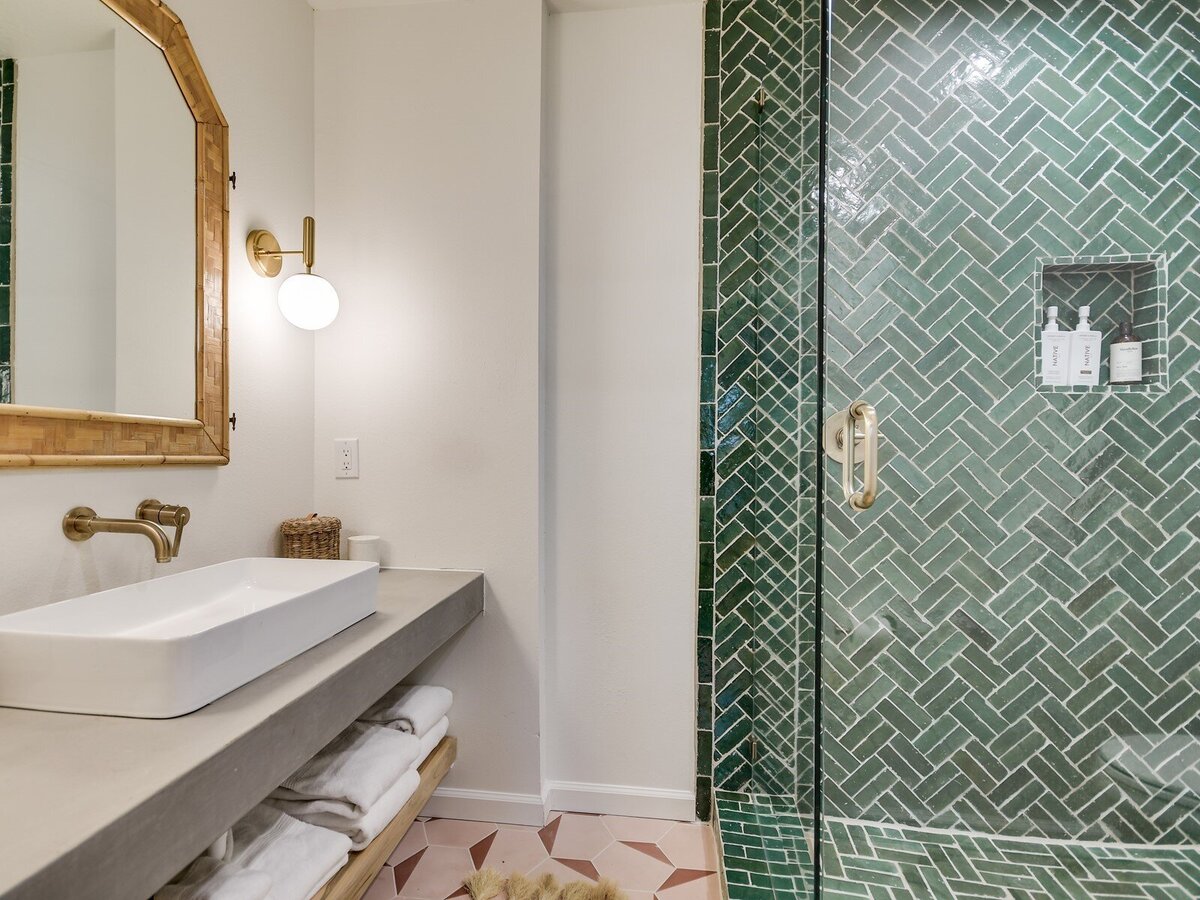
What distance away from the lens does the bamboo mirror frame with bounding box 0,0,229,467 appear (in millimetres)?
1125

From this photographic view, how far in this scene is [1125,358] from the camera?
110cm

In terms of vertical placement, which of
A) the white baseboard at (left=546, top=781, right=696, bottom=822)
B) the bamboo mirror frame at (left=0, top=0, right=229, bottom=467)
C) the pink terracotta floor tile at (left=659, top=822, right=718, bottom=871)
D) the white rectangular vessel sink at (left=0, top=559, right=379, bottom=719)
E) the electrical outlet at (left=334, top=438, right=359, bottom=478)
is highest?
the bamboo mirror frame at (left=0, top=0, right=229, bottom=467)

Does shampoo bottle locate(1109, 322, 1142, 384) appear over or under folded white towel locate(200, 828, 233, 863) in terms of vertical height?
over

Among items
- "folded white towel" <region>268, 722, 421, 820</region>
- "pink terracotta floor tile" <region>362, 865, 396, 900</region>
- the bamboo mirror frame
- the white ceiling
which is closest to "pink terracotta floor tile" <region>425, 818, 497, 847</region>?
"pink terracotta floor tile" <region>362, 865, 396, 900</region>

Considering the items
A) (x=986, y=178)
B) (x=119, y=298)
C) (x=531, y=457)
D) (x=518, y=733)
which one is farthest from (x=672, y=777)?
(x=119, y=298)

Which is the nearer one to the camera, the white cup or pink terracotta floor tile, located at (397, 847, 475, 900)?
pink terracotta floor tile, located at (397, 847, 475, 900)

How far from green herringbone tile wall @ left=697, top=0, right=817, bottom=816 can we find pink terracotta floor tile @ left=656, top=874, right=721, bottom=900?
0.27m

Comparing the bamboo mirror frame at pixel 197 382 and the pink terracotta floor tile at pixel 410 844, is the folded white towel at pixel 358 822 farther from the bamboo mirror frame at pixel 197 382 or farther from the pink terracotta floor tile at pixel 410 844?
the bamboo mirror frame at pixel 197 382

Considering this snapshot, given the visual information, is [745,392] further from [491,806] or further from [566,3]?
[491,806]

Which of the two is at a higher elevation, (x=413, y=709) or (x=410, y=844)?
(x=413, y=709)

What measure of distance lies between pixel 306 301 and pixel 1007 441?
165 cm

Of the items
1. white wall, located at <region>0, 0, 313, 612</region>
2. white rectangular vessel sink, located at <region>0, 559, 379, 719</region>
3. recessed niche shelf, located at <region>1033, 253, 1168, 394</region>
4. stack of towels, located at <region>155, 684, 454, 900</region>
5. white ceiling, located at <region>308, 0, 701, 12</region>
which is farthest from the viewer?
white ceiling, located at <region>308, 0, 701, 12</region>

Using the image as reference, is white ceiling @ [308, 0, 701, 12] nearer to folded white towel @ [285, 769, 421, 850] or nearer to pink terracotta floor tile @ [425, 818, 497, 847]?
folded white towel @ [285, 769, 421, 850]

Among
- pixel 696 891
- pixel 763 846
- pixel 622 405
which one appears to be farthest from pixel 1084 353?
pixel 696 891
